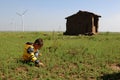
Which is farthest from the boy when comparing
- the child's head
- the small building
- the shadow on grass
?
the small building

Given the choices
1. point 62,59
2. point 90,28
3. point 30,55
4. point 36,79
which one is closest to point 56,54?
point 62,59

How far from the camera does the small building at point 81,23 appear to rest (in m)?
35.5

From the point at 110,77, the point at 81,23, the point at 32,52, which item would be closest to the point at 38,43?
the point at 32,52

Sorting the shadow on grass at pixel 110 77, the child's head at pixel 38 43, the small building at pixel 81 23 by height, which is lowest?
the shadow on grass at pixel 110 77

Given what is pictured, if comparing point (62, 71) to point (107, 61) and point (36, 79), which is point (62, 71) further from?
point (107, 61)

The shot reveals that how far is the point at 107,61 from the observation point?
11.6m

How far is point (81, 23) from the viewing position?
36.0 m

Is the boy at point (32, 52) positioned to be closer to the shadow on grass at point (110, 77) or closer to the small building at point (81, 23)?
the shadow on grass at point (110, 77)

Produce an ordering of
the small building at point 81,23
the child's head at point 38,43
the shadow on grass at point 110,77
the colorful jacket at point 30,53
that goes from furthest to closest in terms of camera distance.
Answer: the small building at point 81,23, the child's head at point 38,43, the colorful jacket at point 30,53, the shadow on grass at point 110,77

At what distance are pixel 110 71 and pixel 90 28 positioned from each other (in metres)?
25.3

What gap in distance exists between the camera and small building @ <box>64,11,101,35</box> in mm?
35500

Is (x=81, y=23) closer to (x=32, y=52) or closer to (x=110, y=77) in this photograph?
(x=32, y=52)

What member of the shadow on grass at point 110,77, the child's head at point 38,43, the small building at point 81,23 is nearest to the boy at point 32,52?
the child's head at point 38,43

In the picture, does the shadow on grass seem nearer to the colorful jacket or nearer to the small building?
the colorful jacket
